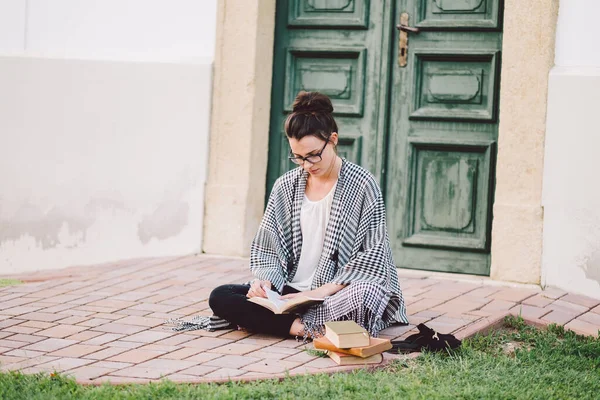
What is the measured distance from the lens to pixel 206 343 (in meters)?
4.63

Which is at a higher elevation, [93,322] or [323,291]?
[323,291]

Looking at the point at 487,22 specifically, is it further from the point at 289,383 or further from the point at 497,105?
the point at 289,383

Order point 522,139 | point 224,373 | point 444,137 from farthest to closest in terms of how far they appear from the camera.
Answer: point 444,137 → point 522,139 → point 224,373

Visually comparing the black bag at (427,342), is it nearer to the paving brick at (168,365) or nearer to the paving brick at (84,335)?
the paving brick at (168,365)

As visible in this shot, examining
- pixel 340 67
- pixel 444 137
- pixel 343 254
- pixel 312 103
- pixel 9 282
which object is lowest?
pixel 9 282

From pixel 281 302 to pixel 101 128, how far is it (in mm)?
3291

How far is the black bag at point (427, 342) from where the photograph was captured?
4.47 metres

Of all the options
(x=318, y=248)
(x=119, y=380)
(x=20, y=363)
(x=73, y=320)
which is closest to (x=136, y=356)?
(x=119, y=380)

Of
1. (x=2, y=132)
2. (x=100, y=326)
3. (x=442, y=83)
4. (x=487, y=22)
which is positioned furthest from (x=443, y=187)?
(x=2, y=132)

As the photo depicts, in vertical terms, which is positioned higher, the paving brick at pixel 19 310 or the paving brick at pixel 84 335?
the paving brick at pixel 84 335

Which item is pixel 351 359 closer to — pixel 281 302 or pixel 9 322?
pixel 281 302

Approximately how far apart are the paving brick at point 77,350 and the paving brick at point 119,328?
30 centimetres

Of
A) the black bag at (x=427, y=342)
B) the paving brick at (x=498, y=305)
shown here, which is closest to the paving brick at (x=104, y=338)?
the black bag at (x=427, y=342)

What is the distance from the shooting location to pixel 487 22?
661 cm
